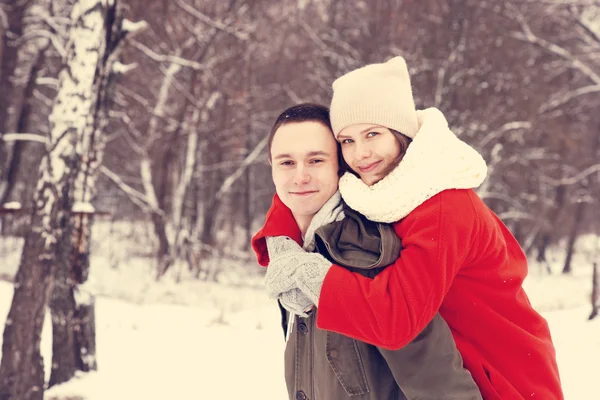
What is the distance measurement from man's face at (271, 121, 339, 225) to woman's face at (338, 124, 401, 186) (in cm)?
9

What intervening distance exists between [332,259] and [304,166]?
386mm

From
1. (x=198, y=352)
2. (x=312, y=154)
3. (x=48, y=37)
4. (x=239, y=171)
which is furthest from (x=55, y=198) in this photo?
(x=239, y=171)

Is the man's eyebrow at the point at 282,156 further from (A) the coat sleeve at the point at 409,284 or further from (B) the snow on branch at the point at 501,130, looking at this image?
(B) the snow on branch at the point at 501,130

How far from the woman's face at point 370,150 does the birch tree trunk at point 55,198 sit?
338 cm

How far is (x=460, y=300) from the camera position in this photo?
1743 millimetres

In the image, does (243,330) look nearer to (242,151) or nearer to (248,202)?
(242,151)

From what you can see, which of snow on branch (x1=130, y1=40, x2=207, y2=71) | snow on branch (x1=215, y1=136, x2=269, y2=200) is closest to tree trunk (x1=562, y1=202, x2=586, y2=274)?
snow on branch (x1=215, y1=136, x2=269, y2=200)

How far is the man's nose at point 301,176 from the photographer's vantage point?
1.96 metres

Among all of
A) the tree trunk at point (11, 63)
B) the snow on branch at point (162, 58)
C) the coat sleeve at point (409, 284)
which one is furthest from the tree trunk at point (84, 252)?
the tree trunk at point (11, 63)

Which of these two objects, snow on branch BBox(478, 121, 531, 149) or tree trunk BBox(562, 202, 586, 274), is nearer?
snow on branch BBox(478, 121, 531, 149)

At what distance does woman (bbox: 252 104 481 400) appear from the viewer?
5.28 ft

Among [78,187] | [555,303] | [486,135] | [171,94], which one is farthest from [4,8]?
[555,303]

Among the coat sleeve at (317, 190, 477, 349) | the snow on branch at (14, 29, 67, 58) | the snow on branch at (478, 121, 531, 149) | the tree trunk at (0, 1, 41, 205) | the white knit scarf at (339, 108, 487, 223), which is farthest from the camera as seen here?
the snow on branch at (478, 121, 531, 149)

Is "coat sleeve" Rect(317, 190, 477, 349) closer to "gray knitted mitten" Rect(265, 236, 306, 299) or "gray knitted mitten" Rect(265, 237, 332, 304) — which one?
"gray knitted mitten" Rect(265, 237, 332, 304)
